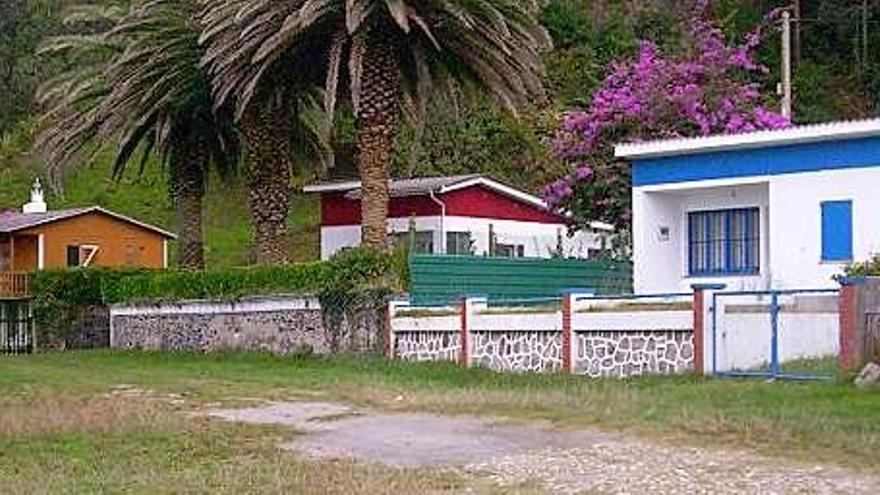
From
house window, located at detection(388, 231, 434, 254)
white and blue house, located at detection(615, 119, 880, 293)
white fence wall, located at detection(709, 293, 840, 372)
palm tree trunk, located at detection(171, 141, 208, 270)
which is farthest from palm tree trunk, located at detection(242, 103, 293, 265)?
white fence wall, located at detection(709, 293, 840, 372)

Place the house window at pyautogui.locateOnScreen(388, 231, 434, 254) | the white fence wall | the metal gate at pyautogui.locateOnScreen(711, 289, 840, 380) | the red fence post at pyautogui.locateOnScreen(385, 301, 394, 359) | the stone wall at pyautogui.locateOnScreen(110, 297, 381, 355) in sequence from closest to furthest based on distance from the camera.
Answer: the metal gate at pyautogui.locateOnScreen(711, 289, 840, 380), the white fence wall, the red fence post at pyautogui.locateOnScreen(385, 301, 394, 359), the stone wall at pyautogui.locateOnScreen(110, 297, 381, 355), the house window at pyautogui.locateOnScreen(388, 231, 434, 254)

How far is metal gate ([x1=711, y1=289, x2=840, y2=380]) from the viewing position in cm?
2184

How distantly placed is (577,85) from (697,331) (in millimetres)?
42037

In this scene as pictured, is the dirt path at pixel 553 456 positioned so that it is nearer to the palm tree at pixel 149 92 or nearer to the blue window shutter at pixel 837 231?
the blue window shutter at pixel 837 231

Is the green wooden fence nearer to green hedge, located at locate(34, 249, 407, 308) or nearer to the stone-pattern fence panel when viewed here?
green hedge, located at locate(34, 249, 407, 308)

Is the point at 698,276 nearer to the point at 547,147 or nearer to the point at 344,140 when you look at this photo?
the point at 547,147

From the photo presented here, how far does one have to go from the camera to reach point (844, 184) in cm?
2852

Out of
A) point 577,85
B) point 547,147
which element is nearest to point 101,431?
point 547,147

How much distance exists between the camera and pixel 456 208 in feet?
140

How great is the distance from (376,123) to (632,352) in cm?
1011

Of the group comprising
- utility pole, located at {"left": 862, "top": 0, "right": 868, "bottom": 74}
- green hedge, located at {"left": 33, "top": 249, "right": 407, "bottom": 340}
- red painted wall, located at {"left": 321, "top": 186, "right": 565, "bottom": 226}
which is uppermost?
utility pole, located at {"left": 862, "top": 0, "right": 868, "bottom": 74}

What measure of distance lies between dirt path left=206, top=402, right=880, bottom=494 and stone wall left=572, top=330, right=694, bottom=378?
527 centimetres

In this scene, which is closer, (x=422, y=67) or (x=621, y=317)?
(x=621, y=317)

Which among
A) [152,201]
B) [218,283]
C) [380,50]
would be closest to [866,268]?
[380,50]
